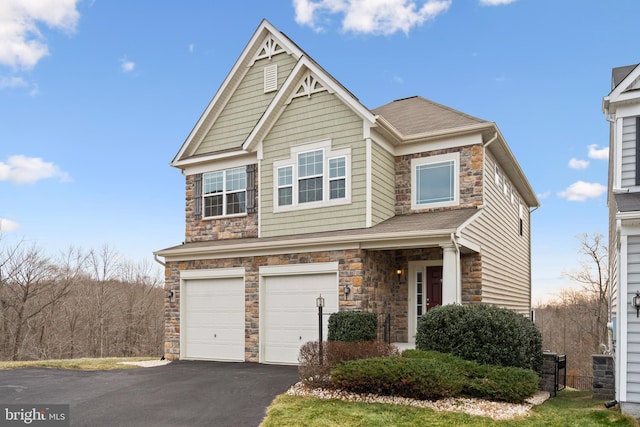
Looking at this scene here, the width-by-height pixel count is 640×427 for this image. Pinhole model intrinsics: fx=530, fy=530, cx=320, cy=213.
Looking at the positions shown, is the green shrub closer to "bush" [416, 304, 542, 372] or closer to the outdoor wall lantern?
"bush" [416, 304, 542, 372]

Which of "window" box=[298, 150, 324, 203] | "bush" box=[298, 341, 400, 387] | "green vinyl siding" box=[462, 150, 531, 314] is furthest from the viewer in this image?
"window" box=[298, 150, 324, 203]

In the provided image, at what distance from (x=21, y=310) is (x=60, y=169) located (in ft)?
32.7

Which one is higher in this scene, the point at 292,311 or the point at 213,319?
the point at 292,311

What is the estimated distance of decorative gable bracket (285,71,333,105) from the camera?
13.5 metres

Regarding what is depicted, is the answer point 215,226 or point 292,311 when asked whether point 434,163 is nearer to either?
point 292,311

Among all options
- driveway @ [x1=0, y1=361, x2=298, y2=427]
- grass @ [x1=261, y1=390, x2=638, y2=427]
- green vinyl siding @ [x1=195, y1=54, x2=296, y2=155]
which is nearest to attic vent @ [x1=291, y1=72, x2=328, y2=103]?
green vinyl siding @ [x1=195, y1=54, x2=296, y2=155]

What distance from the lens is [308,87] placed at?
1360 centimetres

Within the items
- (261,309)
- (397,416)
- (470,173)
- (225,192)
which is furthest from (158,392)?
(470,173)

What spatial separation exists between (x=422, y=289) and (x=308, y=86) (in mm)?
5899

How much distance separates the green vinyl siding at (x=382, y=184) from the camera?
41.5 feet

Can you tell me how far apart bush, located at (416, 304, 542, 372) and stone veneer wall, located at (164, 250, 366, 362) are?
2277 mm

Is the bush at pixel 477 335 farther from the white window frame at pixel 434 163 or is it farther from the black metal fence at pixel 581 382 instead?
the black metal fence at pixel 581 382

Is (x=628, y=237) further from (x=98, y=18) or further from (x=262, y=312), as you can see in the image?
(x=98, y=18)

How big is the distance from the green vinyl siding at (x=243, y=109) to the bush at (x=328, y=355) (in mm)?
7830
